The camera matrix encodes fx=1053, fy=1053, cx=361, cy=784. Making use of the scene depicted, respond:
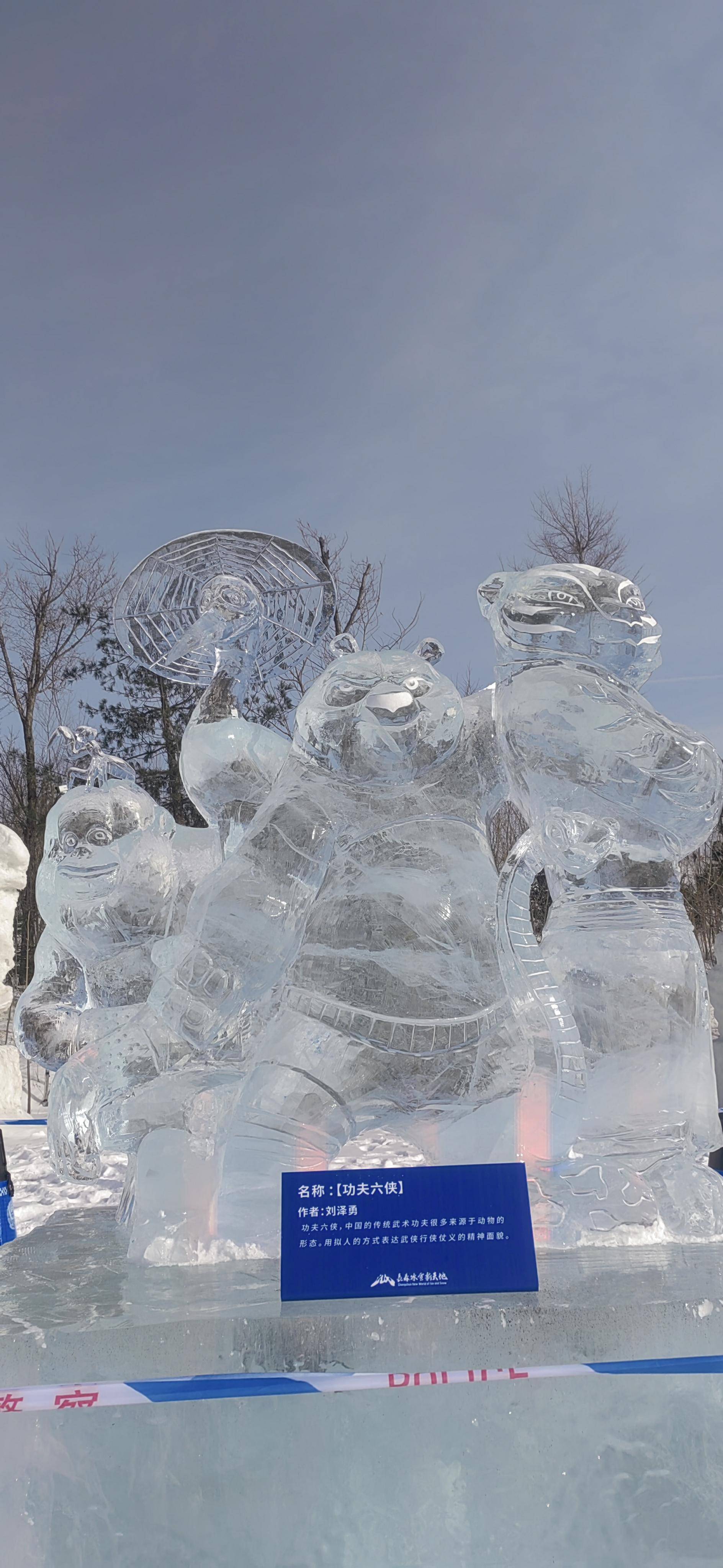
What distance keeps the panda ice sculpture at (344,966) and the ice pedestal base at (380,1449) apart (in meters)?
0.41

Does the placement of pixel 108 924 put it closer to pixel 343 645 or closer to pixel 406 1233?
pixel 343 645

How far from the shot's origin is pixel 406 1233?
1890mm

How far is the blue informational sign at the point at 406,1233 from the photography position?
72.4 inches

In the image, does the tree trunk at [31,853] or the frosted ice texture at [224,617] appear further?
the tree trunk at [31,853]

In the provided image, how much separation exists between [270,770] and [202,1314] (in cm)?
130

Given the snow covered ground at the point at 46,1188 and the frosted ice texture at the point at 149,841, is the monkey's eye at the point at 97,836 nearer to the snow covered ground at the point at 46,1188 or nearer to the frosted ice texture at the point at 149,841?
the frosted ice texture at the point at 149,841

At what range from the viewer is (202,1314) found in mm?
1742

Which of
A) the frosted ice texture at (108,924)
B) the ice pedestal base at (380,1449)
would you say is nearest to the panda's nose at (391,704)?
the frosted ice texture at (108,924)

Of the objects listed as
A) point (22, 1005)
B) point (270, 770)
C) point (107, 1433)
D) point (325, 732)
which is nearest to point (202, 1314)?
point (107, 1433)

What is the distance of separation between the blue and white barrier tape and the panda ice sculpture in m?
0.48

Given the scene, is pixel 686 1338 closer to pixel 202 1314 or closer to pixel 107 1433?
pixel 202 1314

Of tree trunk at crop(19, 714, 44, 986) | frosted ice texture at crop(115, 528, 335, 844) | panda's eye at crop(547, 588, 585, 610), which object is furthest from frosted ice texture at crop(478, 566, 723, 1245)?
tree trunk at crop(19, 714, 44, 986)

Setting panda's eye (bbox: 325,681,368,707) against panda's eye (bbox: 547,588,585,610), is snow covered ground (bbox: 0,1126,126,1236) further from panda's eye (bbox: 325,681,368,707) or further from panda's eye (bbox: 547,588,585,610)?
panda's eye (bbox: 547,588,585,610)

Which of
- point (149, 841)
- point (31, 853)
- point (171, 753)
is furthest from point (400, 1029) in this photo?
point (31, 853)
